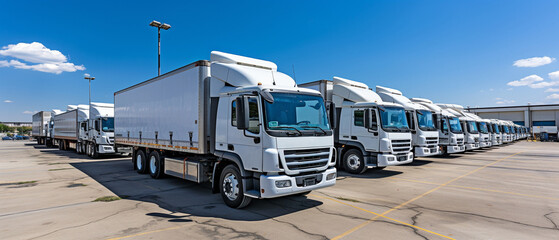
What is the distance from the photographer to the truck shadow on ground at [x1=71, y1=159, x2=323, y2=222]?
20.1 ft

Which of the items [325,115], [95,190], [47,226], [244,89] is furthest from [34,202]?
[325,115]

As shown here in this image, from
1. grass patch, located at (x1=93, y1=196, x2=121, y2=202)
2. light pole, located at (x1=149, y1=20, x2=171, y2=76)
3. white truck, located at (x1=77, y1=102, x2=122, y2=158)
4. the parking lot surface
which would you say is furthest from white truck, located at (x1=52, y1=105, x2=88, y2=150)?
grass patch, located at (x1=93, y1=196, x2=121, y2=202)

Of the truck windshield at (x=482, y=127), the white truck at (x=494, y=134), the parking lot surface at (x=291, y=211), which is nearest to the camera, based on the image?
the parking lot surface at (x=291, y=211)

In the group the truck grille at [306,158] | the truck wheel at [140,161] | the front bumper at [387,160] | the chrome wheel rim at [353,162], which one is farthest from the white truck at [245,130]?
the chrome wheel rim at [353,162]

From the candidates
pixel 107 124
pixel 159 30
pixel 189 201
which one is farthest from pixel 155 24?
pixel 189 201

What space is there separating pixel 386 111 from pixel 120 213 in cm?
904

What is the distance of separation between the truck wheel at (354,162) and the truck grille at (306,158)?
5.05 meters

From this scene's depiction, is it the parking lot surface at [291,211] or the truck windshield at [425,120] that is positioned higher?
the truck windshield at [425,120]

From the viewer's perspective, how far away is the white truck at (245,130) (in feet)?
19.1

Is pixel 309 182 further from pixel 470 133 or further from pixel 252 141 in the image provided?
pixel 470 133

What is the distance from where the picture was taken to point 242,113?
18.8ft

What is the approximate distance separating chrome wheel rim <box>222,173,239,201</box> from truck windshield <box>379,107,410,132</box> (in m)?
6.39

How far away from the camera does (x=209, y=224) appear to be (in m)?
5.48

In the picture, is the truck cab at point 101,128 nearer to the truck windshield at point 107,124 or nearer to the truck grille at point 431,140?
the truck windshield at point 107,124
